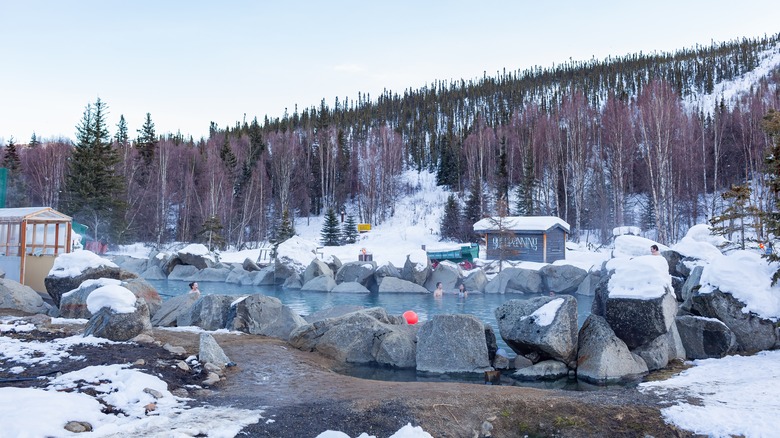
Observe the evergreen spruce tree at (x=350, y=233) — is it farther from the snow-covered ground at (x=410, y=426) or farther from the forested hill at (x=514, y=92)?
the snow-covered ground at (x=410, y=426)

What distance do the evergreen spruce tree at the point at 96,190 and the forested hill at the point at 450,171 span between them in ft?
0.32

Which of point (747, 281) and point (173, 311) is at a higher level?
point (747, 281)

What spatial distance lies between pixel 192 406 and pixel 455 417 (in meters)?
3.12

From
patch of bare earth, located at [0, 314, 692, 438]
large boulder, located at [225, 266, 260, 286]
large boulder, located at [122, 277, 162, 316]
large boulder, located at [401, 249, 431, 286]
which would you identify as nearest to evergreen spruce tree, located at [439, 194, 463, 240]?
large boulder, located at [401, 249, 431, 286]

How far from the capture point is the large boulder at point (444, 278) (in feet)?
81.8

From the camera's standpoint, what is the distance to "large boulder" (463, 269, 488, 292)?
24388 millimetres

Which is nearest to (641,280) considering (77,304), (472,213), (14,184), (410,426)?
(410,426)

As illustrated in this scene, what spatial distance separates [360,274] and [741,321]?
17733 mm

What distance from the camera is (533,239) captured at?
31.5 m

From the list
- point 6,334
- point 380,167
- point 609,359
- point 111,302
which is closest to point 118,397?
point 111,302

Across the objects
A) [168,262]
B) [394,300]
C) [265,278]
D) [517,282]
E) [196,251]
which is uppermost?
[196,251]

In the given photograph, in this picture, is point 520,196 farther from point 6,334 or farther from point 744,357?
point 6,334

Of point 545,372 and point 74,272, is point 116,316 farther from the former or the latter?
point 545,372

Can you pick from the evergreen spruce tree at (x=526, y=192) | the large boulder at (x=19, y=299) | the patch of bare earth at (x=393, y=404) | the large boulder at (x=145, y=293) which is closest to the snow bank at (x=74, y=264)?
the large boulder at (x=19, y=299)
